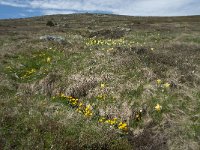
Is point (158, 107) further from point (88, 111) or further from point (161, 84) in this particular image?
point (88, 111)

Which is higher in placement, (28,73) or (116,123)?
(28,73)

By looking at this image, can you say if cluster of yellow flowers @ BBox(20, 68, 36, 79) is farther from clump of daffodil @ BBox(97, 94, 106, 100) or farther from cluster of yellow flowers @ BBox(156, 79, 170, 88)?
cluster of yellow flowers @ BBox(156, 79, 170, 88)

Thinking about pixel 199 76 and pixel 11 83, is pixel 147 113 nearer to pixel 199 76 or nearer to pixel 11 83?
pixel 199 76

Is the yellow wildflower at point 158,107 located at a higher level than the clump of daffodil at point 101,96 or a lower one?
higher

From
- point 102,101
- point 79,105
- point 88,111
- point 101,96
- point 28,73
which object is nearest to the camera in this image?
point 88,111

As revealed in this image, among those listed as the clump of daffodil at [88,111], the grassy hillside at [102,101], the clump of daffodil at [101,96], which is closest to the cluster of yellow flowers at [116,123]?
the grassy hillside at [102,101]

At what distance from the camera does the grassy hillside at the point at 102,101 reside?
1103cm

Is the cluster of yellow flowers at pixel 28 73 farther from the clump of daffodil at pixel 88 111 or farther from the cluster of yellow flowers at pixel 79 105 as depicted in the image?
the clump of daffodil at pixel 88 111

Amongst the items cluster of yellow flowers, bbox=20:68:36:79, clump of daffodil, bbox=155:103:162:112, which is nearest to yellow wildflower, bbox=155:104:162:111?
clump of daffodil, bbox=155:103:162:112

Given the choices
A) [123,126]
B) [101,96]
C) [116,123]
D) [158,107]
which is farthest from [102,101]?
[158,107]

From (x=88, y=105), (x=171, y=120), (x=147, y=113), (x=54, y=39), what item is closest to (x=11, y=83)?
(x=88, y=105)

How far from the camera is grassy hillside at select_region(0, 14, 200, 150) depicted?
36.2ft

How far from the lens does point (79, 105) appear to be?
1377cm

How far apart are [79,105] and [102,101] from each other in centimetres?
103
